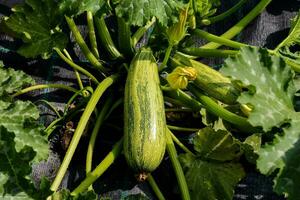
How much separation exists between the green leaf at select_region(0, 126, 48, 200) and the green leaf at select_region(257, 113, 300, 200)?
78 cm

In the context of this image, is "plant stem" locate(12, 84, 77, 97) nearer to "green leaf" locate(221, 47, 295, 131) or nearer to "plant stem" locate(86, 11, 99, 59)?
"plant stem" locate(86, 11, 99, 59)

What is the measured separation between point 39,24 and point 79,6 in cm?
34

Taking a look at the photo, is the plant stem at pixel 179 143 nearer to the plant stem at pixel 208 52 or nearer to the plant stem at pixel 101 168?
the plant stem at pixel 101 168

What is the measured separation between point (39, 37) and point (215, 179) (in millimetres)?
981

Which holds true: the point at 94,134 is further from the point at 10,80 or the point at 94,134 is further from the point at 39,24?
the point at 39,24

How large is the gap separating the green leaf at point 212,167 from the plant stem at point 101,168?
0.27m

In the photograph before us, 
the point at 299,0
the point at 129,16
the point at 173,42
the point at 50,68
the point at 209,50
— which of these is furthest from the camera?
the point at 299,0

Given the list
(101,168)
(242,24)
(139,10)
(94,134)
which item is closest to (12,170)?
(101,168)

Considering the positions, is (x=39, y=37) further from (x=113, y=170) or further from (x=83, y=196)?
(x=83, y=196)

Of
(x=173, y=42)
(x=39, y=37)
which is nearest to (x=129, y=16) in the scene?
(x=173, y=42)

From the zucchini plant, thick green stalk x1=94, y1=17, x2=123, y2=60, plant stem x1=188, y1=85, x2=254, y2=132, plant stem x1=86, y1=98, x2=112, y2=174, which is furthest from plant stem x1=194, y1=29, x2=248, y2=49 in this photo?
plant stem x1=86, y1=98, x2=112, y2=174

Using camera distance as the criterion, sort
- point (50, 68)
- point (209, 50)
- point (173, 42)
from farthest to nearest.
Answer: point (50, 68)
point (209, 50)
point (173, 42)

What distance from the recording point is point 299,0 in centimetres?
332

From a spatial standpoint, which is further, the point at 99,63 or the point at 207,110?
the point at 99,63
